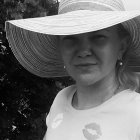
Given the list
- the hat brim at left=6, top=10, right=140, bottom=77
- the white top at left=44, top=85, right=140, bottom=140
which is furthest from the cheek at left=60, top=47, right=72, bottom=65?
the white top at left=44, top=85, right=140, bottom=140

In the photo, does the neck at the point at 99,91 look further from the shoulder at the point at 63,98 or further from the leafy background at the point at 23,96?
the leafy background at the point at 23,96

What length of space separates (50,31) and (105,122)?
0.46m

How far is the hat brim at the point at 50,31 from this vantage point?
1.66 meters

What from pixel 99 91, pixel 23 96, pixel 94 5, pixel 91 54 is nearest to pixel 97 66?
pixel 91 54

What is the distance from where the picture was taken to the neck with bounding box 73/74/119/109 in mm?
1859

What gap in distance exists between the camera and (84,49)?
1.72 metres

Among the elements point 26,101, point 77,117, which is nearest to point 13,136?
point 26,101

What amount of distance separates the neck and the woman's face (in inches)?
2.4

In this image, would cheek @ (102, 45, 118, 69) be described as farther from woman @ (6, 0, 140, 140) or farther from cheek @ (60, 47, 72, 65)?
cheek @ (60, 47, 72, 65)

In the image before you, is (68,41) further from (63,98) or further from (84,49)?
(63,98)

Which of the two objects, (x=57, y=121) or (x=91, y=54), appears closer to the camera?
(x=91, y=54)

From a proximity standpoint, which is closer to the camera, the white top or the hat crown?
the white top

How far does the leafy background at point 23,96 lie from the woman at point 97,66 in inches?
67.0

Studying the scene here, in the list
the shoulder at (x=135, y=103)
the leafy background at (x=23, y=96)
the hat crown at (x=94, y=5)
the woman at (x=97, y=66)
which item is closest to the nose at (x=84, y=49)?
the woman at (x=97, y=66)
